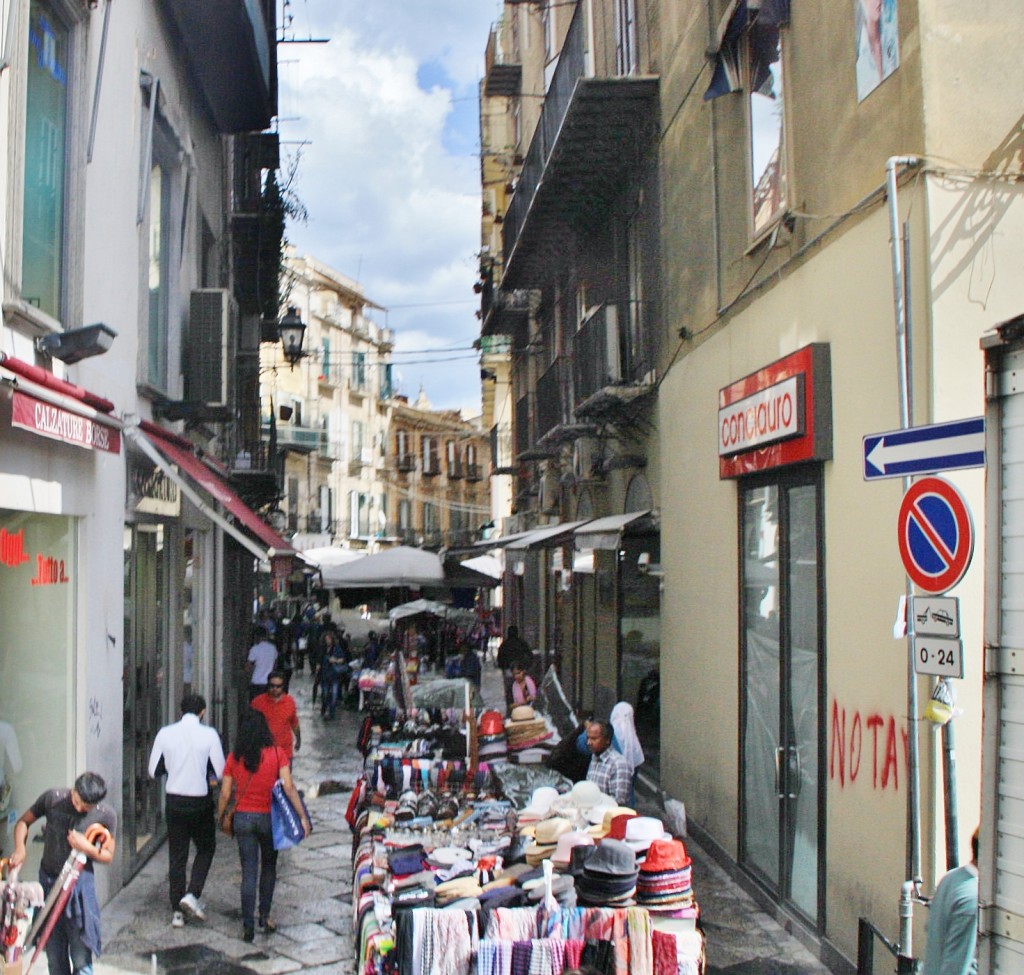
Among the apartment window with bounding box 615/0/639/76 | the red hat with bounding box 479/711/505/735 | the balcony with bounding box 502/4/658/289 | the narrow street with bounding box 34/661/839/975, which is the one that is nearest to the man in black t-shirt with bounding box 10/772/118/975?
the narrow street with bounding box 34/661/839/975

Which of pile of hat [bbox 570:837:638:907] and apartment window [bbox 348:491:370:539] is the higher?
apartment window [bbox 348:491:370:539]

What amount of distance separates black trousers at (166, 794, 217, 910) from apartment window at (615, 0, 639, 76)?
9.76 meters

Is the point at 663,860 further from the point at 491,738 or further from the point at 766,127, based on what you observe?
the point at 766,127

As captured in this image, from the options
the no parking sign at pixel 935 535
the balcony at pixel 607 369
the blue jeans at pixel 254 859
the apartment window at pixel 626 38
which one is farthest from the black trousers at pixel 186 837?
the apartment window at pixel 626 38

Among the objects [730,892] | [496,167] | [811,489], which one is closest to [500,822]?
[730,892]

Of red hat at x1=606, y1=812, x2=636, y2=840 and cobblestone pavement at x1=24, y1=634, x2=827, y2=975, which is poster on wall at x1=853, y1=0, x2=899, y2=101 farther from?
cobblestone pavement at x1=24, y1=634, x2=827, y2=975

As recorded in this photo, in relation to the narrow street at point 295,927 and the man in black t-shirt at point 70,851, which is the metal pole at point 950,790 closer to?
the narrow street at point 295,927

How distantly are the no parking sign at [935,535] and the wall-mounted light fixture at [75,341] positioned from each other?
17.1ft

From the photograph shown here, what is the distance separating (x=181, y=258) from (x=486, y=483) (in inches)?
2611

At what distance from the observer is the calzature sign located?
8.35m

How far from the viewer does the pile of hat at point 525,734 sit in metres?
11.6

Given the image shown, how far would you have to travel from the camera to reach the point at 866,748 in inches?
290

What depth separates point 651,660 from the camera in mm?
15617

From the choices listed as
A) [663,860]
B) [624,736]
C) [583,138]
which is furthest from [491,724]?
[583,138]
